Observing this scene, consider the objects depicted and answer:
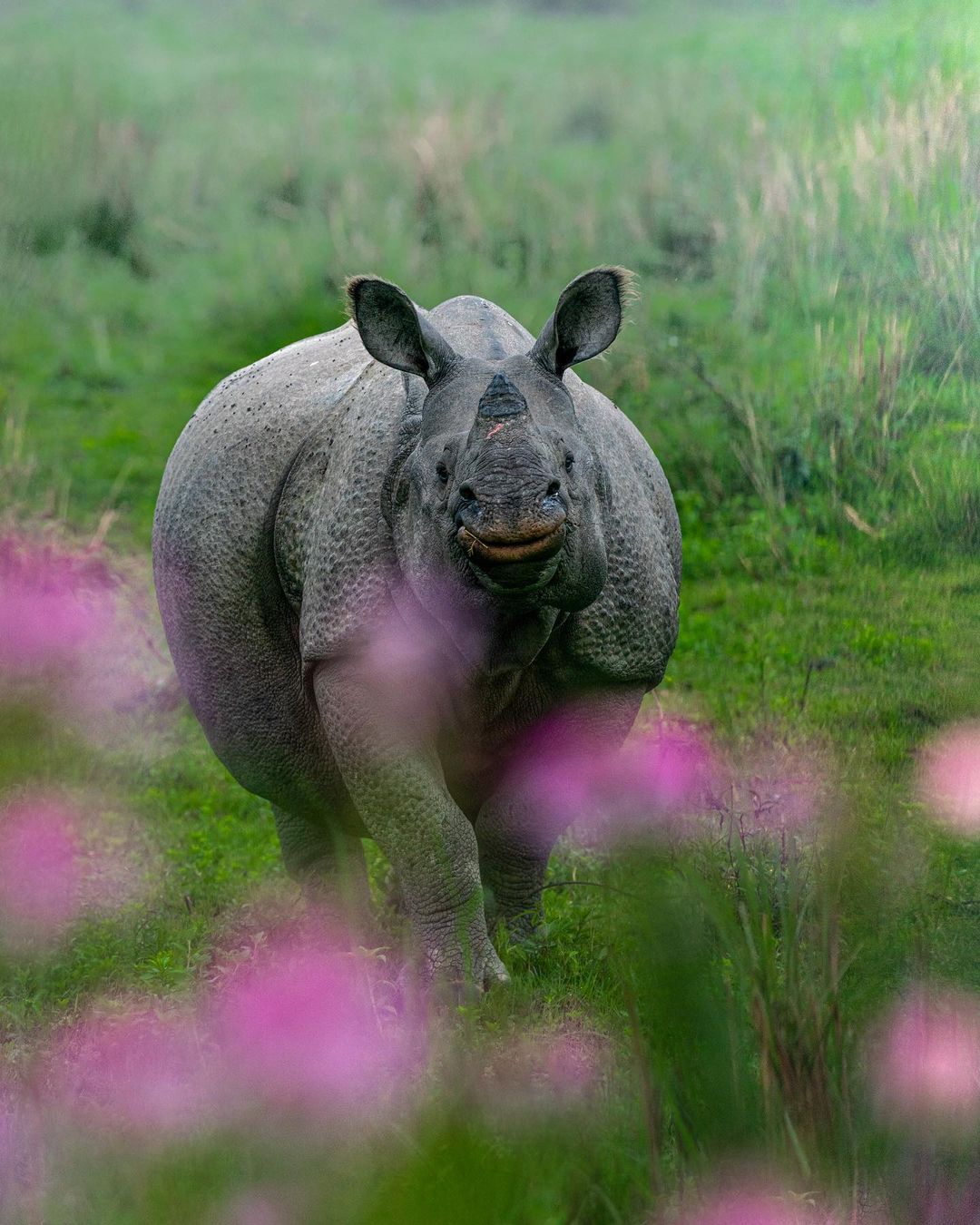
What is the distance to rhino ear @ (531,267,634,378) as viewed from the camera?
13.9ft

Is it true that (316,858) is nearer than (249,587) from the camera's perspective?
No

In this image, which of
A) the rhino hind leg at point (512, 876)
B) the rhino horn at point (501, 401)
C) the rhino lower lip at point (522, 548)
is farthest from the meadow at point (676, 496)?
the rhino horn at point (501, 401)

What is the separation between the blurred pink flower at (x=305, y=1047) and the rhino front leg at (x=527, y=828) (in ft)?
4.66

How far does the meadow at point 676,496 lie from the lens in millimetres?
2494

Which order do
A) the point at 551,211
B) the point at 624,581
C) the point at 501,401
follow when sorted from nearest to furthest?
the point at 501,401 < the point at 624,581 < the point at 551,211

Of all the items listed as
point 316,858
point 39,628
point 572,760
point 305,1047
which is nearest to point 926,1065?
point 305,1047

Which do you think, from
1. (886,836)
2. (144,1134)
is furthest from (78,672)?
(886,836)

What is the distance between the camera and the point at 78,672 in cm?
287

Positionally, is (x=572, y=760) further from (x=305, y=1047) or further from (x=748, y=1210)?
(x=748, y=1210)

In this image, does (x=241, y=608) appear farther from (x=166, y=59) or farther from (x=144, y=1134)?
(x=166, y=59)

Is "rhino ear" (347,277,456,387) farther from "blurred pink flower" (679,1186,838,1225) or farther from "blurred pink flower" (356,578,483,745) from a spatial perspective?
"blurred pink flower" (679,1186,838,1225)

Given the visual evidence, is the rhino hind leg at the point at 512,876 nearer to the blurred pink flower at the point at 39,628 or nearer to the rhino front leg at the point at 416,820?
the rhino front leg at the point at 416,820

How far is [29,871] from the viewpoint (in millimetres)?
3520

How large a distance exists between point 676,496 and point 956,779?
491 centimetres
